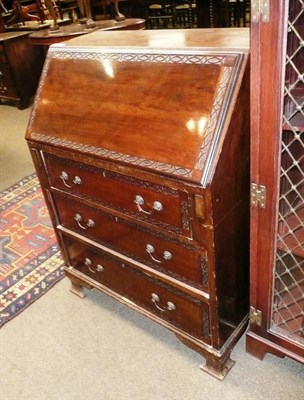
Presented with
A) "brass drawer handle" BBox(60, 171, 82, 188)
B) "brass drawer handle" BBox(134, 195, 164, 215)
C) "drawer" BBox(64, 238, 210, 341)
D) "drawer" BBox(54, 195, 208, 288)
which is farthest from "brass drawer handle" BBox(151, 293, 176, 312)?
"brass drawer handle" BBox(60, 171, 82, 188)

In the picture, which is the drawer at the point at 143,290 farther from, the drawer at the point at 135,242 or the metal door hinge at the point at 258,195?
the metal door hinge at the point at 258,195

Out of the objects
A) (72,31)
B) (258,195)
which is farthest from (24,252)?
(72,31)

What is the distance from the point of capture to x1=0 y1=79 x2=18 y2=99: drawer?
4746mm

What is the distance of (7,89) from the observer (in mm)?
4824

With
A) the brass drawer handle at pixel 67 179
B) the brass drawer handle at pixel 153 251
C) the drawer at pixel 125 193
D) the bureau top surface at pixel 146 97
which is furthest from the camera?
the brass drawer handle at pixel 67 179

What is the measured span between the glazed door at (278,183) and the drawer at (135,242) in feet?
0.71

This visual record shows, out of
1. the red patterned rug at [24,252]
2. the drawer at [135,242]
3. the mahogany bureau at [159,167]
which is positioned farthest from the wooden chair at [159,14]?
the drawer at [135,242]

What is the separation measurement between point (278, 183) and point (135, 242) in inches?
23.4

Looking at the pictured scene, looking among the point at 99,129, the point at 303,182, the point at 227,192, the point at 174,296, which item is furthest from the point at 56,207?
the point at 303,182

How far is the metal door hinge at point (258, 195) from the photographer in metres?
1.19

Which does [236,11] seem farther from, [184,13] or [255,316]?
[255,316]

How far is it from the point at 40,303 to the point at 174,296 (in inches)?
34.1

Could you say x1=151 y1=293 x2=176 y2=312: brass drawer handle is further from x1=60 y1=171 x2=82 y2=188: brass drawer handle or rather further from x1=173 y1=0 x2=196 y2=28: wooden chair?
x1=173 y1=0 x2=196 y2=28: wooden chair

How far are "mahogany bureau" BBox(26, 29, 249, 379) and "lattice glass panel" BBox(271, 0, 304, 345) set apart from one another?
0.14 m
